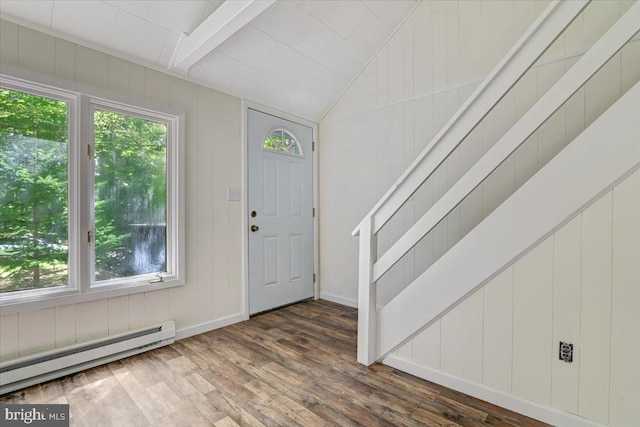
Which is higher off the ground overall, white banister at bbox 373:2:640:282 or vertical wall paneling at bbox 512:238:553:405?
white banister at bbox 373:2:640:282

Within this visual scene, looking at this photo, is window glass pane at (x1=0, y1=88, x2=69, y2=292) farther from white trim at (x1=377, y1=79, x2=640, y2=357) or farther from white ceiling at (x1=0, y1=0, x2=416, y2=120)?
white trim at (x1=377, y1=79, x2=640, y2=357)

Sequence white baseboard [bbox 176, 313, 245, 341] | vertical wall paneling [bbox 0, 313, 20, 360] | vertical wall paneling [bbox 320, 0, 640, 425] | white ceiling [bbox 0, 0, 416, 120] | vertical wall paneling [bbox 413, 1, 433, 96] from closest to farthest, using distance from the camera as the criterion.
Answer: vertical wall paneling [bbox 320, 0, 640, 425]
vertical wall paneling [bbox 0, 313, 20, 360]
white ceiling [bbox 0, 0, 416, 120]
white baseboard [bbox 176, 313, 245, 341]
vertical wall paneling [bbox 413, 1, 433, 96]

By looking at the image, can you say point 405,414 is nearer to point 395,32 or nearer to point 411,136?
point 411,136

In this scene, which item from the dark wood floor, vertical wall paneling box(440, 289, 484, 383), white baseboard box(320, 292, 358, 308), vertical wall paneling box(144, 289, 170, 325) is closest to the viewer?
the dark wood floor

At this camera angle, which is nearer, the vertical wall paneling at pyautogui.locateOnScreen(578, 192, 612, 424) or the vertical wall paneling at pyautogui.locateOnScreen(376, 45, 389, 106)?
the vertical wall paneling at pyautogui.locateOnScreen(578, 192, 612, 424)

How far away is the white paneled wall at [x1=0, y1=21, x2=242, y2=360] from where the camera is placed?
6.09 ft

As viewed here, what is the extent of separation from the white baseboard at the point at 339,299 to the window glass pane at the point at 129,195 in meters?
1.89

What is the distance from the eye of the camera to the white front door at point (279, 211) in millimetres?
3061

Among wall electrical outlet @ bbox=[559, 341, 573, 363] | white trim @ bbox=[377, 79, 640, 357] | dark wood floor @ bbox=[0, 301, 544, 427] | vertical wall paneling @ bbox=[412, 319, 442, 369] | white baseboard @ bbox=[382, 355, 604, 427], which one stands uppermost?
white trim @ bbox=[377, 79, 640, 357]

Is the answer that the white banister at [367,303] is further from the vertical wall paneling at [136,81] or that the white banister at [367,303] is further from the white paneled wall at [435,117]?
the vertical wall paneling at [136,81]

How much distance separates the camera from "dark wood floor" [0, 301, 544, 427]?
152 cm

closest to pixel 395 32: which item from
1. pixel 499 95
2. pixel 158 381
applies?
pixel 499 95

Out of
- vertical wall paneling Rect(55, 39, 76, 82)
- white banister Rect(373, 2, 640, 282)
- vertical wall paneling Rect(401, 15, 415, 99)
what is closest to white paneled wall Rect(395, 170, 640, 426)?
white banister Rect(373, 2, 640, 282)

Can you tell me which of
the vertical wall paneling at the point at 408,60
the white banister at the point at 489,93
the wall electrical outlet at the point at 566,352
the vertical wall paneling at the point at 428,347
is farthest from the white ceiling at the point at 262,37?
the wall electrical outlet at the point at 566,352
